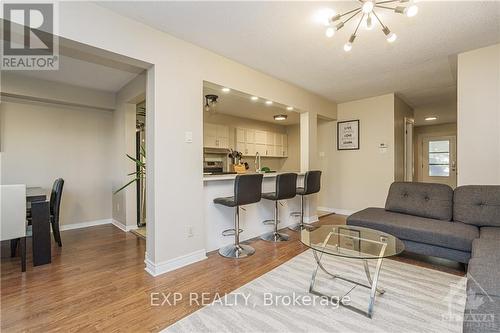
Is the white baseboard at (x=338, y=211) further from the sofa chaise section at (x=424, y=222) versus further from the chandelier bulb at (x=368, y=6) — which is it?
the chandelier bulb at (x=368, y=6)

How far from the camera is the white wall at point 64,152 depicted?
11.6 ft

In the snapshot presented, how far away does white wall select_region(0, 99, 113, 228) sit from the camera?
11.6 feet

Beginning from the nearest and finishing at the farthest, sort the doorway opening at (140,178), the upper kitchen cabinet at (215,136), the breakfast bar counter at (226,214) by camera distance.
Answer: the breakfast bar counter at (226,214) → the doorway opening at (140,178) → the upper kitchen cabinet at (215,136)

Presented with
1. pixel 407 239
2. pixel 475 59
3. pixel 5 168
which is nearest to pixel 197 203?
pixel 407 239

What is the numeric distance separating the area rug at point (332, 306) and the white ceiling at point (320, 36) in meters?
2.47

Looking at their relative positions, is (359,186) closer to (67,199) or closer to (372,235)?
(372,235)

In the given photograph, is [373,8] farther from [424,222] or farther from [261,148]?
[261,148]

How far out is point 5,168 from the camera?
3467 mm

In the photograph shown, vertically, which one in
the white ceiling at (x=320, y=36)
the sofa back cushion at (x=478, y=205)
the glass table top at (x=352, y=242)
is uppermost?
the white ceiling at (x=320, y=36)

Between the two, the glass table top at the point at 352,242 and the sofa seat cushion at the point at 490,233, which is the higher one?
the sofa seat cushion at the point at 490,233

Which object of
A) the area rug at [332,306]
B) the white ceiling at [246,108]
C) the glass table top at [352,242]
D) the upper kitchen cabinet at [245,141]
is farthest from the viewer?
the upper kitchen cabinet at [245,141]

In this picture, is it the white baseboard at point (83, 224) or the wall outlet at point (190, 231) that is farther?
→ the white baseboard at point (83, 224)

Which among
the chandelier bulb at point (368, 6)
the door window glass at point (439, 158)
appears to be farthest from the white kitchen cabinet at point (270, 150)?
the door window glass at point (439, 158)

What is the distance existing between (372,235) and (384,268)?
1.58 feet
